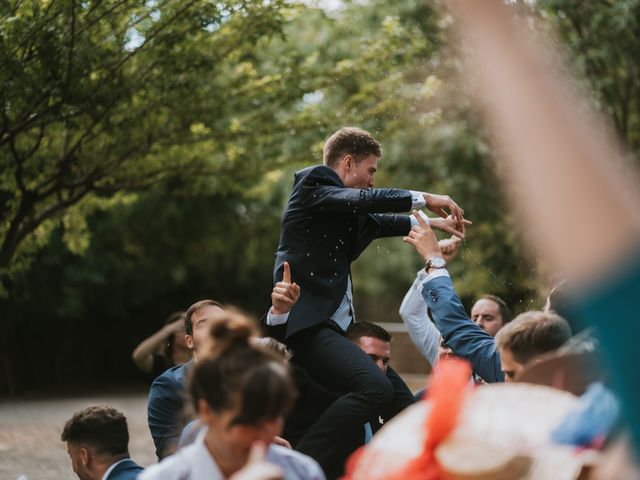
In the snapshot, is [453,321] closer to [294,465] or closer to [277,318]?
[277,318]

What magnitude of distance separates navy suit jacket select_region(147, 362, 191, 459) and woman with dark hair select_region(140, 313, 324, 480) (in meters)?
2.34

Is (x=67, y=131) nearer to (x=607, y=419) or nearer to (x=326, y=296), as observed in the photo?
(x=326, y=296)

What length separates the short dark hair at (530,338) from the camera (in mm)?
3270

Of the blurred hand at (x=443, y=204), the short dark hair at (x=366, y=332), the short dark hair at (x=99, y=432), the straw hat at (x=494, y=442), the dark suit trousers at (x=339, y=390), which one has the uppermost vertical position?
the straw hat at (x=494, y=442)

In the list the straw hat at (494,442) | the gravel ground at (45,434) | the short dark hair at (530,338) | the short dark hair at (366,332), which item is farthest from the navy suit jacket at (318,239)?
the gravel ground at (45,434)

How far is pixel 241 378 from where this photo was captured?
102 inches

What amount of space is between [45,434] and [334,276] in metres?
10.2

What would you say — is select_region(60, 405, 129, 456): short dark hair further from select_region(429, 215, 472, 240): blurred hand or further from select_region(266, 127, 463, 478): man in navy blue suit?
select_region(429, 215, 472, 240): blurred hand

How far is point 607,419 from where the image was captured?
205cm

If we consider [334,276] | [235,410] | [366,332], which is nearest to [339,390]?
[334,276]

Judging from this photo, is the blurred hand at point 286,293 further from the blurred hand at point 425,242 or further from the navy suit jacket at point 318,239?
the blurred hand at point 425,242

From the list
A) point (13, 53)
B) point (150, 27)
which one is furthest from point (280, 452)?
point (150, 27)

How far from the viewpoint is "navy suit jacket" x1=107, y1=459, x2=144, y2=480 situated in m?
4.73

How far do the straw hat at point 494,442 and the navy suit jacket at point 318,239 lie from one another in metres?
2.22
